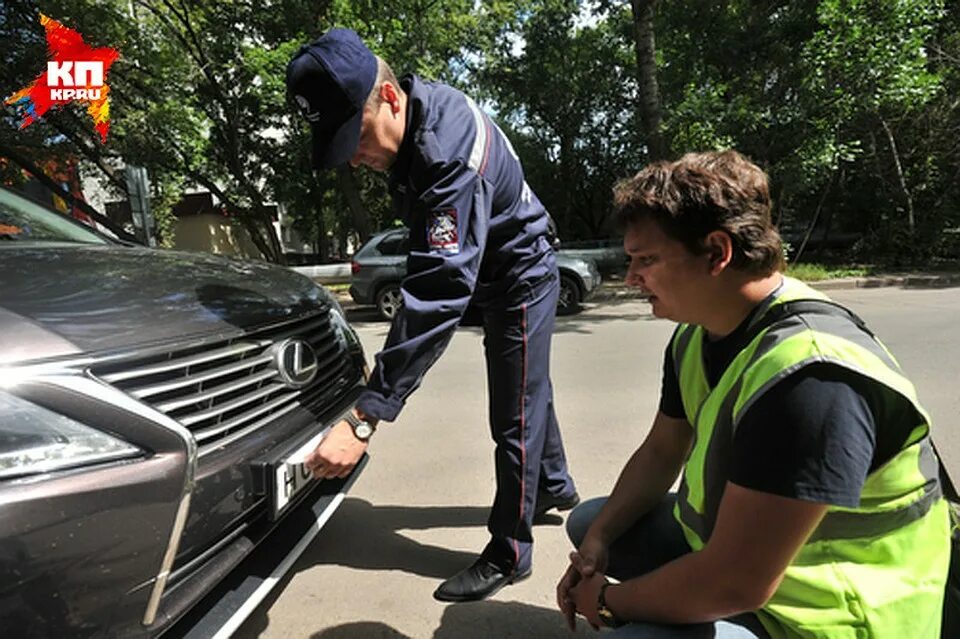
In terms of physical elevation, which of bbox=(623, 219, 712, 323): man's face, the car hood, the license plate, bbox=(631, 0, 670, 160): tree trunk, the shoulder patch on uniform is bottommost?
the license plate

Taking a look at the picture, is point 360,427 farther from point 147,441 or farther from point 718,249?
point 718,249

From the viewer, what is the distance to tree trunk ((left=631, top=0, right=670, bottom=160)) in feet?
31.8

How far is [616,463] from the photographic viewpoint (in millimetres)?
3238

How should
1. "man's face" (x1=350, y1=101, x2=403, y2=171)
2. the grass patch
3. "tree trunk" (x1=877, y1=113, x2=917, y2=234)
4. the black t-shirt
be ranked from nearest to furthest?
the black t-shirt → "man's face" (x1=350, y1=101, x2=403, y2=171) → the grass patch → "tree trunk" (x1=877, y1=113, x2=917, y2=234)

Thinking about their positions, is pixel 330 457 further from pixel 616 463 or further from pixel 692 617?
pixel 616 463

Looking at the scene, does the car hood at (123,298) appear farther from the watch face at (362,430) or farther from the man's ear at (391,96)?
the man's ear at (391,96)

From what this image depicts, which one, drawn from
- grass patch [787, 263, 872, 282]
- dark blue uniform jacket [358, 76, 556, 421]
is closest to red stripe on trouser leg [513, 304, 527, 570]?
dark blue uniform jacket [358, 76, 556, 421]

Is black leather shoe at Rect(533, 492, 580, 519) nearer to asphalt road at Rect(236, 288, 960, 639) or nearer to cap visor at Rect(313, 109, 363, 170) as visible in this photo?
asphalt road at Rect(236, 288, 960, 639)

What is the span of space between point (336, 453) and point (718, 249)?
1009 millimetres

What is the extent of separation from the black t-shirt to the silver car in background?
7769mm

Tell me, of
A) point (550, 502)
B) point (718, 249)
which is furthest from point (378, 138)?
point (550, 502)

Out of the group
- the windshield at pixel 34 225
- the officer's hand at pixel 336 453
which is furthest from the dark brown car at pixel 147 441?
the windshield at pixel 34 225

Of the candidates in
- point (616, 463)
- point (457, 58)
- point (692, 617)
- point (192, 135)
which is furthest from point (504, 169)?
point (457, 58)

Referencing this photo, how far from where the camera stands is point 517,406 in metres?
2.07
